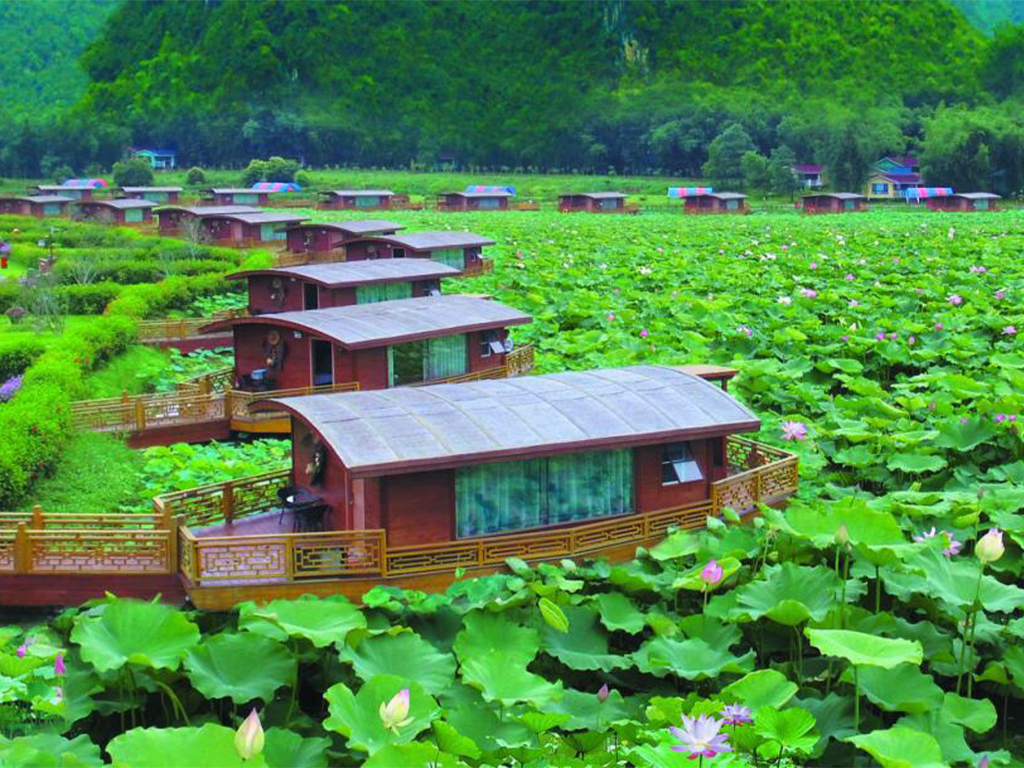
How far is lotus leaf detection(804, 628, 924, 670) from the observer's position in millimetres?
8055

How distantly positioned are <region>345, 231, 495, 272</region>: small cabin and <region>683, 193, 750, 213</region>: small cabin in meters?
37.4

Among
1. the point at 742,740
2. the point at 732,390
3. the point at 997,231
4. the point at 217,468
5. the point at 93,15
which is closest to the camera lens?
the point at 742,740

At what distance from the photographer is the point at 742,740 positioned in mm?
8094

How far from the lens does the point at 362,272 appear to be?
27.7 metres

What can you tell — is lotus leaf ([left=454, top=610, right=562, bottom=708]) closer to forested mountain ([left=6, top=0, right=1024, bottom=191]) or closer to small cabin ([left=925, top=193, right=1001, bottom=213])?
small cabin ([left=925, top=193, right=1001, bottom=213])

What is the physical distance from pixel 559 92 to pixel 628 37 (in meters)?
26.8

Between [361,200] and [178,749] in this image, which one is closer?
[178,749]

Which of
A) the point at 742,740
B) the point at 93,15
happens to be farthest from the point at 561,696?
the point at 93,15

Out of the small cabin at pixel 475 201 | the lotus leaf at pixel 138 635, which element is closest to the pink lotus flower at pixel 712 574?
the lotus leaf at pixel 138 635

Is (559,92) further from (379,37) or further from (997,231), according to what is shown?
(997,231)

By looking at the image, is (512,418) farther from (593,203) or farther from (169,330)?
(593,203)

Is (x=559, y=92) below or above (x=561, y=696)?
above

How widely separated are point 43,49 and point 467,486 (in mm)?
182758

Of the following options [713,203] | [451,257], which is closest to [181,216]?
[451,257]
